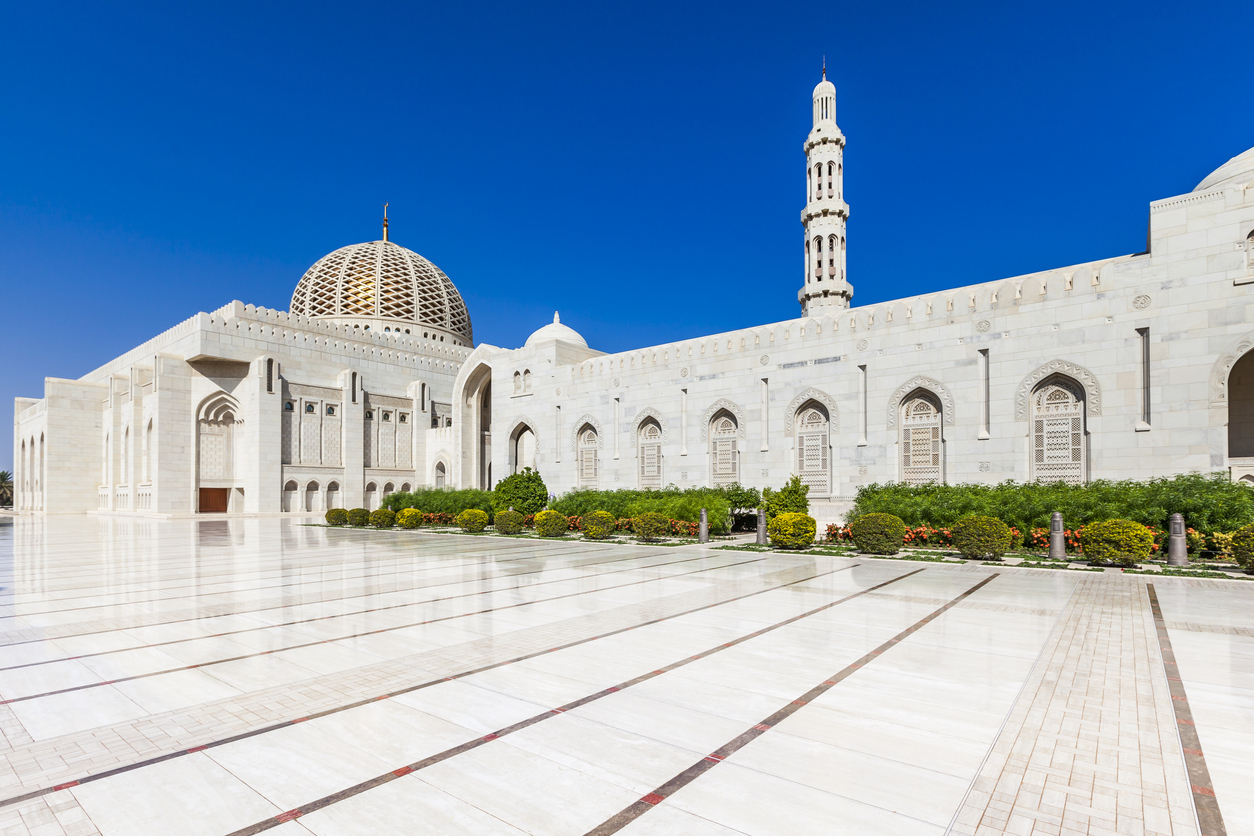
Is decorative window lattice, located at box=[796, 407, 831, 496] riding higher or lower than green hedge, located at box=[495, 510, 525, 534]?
higher

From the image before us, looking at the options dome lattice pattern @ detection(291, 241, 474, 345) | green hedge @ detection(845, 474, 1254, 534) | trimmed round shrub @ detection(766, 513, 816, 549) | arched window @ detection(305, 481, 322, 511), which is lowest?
arched window @ detection(305, 481, 322, 511)

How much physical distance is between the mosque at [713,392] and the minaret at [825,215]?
11 centimetres

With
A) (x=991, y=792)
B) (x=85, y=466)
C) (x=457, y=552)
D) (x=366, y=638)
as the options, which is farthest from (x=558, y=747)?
(x=85, y=466)

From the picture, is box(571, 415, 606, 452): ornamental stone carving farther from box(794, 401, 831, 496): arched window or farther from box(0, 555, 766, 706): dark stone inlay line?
box(0, 555, 766, 706): dark stone inlay line

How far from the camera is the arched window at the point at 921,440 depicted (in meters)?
18.5

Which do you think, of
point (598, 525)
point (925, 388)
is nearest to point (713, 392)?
point (925, 388)

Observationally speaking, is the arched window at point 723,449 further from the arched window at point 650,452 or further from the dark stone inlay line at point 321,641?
→ the dark stone inlay line at point 321,641

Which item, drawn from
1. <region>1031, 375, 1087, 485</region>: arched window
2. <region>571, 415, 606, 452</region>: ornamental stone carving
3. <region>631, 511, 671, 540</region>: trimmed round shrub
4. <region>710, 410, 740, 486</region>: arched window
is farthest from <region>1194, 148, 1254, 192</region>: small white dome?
<region>571, 415, 606, 452</region>: ornamental stone carving

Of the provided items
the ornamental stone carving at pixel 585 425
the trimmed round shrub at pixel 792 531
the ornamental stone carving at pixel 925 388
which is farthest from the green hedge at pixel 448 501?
the ornamental stone carving at pixel 925 388

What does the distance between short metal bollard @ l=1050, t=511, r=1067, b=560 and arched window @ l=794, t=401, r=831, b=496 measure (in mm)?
7978

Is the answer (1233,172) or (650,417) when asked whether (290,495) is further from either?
(1233,172)

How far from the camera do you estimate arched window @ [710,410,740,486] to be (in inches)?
891

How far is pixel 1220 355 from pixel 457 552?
1675 cm

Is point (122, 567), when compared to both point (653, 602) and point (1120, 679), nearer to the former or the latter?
point (653, 602)
